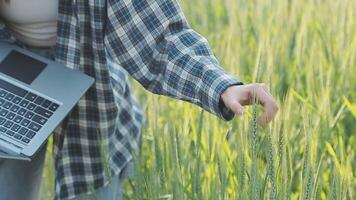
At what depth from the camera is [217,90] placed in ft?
5.93

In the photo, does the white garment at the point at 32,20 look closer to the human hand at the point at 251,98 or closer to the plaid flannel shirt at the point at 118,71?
the plaid flannel shirt at the point at 118,71

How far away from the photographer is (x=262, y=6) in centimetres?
370

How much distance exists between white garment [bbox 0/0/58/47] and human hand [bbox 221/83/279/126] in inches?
18.8

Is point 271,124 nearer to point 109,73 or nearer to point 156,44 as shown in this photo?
point 156,44

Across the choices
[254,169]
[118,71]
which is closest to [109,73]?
[118,71]

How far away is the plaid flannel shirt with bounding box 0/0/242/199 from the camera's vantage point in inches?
75.0

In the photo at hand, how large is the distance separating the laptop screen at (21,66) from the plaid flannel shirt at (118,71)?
61 millimetres

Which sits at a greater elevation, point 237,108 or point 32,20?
point 32,20

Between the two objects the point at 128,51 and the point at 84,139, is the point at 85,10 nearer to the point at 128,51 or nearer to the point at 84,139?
the point at 128,51

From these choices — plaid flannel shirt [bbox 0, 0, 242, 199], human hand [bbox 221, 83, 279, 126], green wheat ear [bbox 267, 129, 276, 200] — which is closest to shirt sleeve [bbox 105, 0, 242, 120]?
plaid flannel shirt [bbox 0, 0, 242, 199]

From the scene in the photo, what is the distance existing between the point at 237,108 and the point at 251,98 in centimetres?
3

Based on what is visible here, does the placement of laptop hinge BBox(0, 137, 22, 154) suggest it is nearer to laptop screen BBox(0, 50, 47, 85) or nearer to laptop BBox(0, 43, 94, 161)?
laptop BBox(0, 43, 94, 161)

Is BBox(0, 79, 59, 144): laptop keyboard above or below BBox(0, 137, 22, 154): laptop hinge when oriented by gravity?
above

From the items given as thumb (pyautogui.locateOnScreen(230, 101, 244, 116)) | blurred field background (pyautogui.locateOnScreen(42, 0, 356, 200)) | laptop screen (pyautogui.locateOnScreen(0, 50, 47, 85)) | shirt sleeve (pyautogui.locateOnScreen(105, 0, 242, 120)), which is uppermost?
shirt sleeve (pyautogui.locateOnScreen(105, 0, 242, 120))
